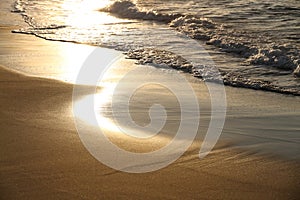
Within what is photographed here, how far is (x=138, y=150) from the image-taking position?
3.79m

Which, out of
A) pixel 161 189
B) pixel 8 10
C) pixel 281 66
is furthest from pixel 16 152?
pixel 8 10

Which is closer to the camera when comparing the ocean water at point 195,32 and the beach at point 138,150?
the beach at point 138,150

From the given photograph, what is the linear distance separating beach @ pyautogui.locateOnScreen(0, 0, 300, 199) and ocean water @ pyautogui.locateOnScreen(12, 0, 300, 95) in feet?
6.27

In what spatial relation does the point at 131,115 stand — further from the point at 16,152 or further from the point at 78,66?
the point at 78,66

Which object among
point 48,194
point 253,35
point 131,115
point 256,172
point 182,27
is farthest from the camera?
point 182,27

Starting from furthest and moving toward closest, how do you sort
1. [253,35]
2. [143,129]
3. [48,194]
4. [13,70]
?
[253,35], [13,70], [143,129], [48,194]

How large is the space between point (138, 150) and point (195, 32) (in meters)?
7.04

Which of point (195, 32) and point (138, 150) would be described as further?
point (195, 32)

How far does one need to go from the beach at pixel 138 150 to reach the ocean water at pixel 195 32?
6.27 ft

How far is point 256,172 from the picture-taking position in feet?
11.3

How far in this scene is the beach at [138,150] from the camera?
3098 mm

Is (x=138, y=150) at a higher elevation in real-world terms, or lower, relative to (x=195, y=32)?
lower

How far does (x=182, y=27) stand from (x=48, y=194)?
8624 mm

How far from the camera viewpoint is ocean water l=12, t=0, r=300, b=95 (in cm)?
746
